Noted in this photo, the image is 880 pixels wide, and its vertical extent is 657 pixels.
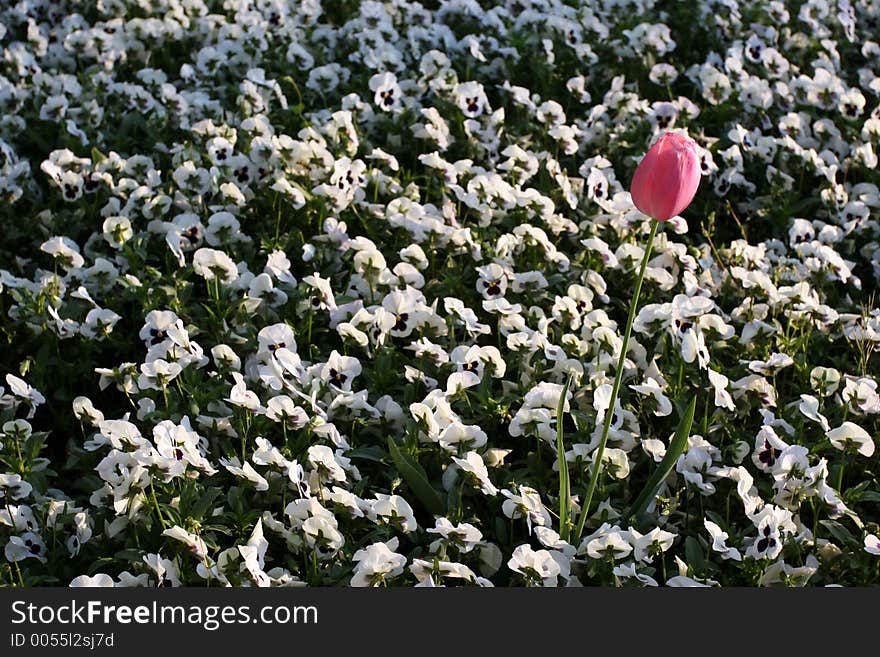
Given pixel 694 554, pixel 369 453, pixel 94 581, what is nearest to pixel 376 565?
pixel 369 453

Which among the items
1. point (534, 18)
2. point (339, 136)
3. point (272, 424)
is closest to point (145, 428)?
point (272, 424)

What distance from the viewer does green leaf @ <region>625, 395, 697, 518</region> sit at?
7.54 ft

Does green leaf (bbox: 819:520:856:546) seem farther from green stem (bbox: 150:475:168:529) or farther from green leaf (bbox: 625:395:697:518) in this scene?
green stem (bbox: 150:475:168:529)

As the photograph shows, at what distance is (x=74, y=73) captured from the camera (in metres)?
4.28

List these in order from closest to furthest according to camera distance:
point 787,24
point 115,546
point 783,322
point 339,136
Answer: point 115,546, point 783,322, point 339,136, point 787,24

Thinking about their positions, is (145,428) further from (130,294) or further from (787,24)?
(787,24)

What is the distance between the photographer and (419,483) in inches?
95.8

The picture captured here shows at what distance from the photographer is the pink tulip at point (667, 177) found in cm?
190

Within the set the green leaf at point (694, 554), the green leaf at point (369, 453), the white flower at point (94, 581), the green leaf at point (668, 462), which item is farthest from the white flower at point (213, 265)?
the green leaf at point (694, 554)

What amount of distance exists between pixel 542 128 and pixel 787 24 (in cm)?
137

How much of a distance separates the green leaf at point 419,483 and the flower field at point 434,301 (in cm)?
1

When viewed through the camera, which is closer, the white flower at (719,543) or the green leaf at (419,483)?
the white flower at (719,543)

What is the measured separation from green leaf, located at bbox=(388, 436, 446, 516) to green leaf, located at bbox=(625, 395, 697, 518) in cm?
39

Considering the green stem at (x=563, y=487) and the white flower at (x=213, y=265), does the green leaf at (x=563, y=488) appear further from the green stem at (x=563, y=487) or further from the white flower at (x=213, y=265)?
the white flower at (x=213, y=265)
